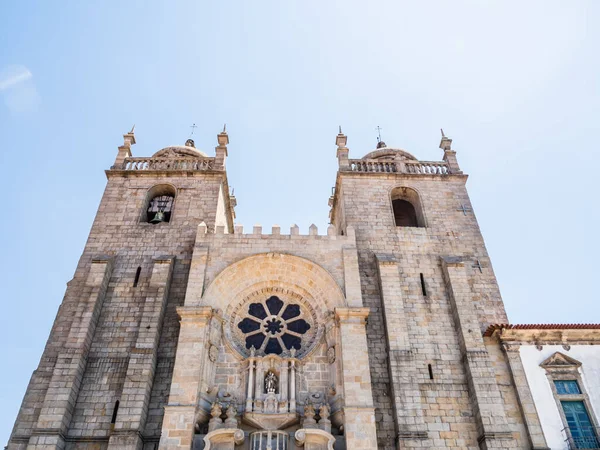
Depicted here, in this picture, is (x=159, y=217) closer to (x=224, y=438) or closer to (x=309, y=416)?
(x=224, y=438)

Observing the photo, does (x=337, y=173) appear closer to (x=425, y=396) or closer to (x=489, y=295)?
(x=489, y=295)

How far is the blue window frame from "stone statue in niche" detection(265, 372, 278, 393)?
7.98m

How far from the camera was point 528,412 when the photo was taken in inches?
547

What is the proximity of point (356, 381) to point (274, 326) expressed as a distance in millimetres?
3620

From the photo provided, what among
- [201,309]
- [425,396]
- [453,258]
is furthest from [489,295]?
[201,309]

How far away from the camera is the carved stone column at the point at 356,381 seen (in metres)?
12.5

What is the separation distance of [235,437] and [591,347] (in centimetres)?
1066

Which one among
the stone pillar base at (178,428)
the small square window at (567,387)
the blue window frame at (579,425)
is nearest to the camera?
the stone pillar base at (178,428)

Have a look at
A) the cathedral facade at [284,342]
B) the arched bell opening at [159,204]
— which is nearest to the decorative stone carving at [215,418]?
the cathedral facade at [284,342]

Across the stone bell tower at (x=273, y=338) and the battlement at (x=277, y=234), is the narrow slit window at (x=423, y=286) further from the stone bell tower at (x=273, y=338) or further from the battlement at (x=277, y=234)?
the battlement at (x=277, y=234)

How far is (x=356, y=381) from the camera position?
13484 millimetres

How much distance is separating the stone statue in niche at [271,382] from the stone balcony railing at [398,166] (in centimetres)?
993

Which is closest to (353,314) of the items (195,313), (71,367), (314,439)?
(314,439)

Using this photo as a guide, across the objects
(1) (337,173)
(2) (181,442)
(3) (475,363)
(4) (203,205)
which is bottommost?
(2) (181,442)
